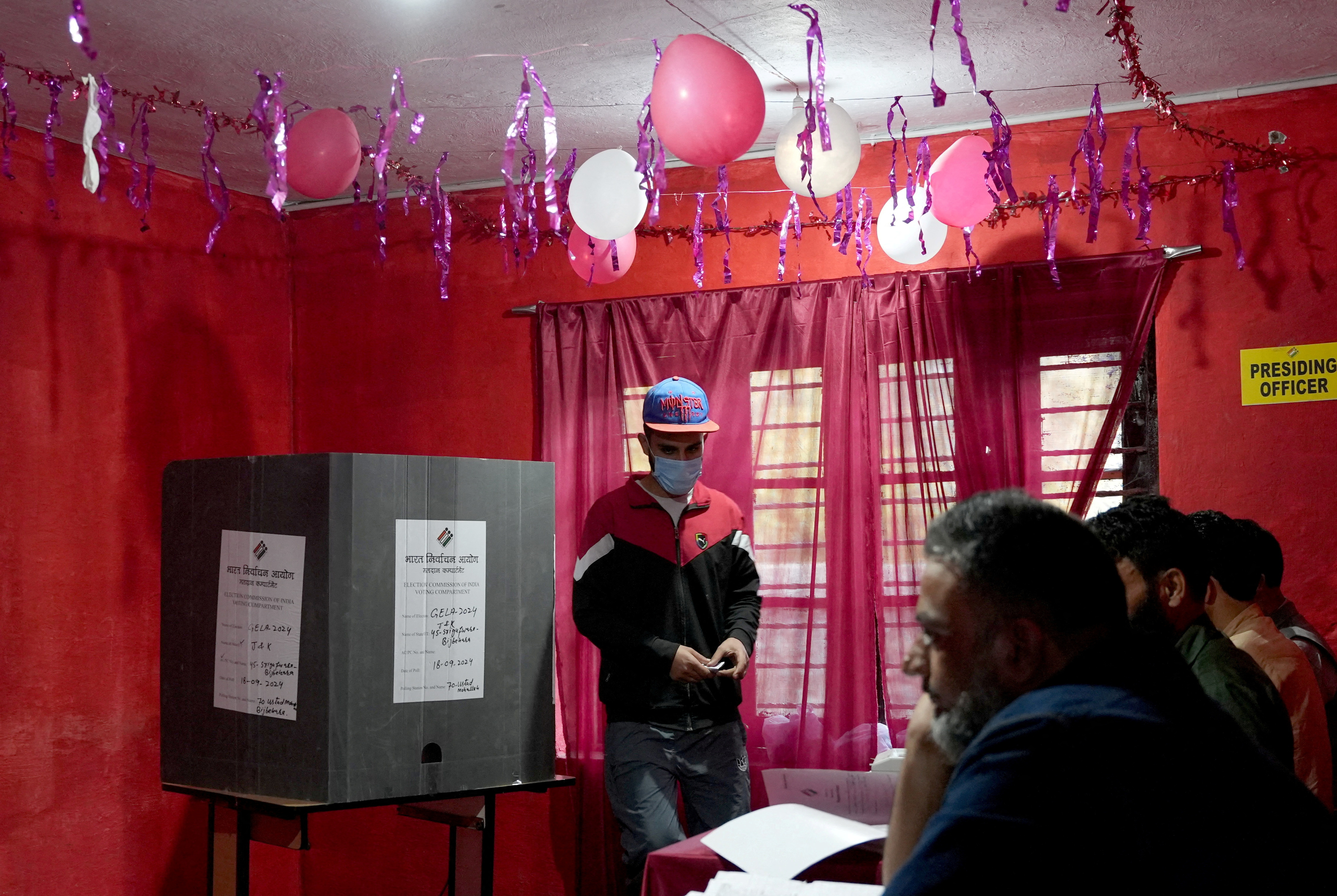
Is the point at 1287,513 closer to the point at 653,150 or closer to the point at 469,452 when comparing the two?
the point at 653,150

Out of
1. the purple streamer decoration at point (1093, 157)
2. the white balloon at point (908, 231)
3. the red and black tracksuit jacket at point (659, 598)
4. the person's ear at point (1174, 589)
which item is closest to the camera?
the person's ear at point (1174, 589)

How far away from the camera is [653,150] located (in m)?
3.16

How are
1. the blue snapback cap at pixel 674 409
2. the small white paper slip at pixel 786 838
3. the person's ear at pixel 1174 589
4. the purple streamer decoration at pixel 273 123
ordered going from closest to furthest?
the small white paper slip at pixel 786 838 < the person's ear at pixel 1174 589 < the purple streamer decoration at pixel 273 123 < the blue snapback cap at pixel 674 409

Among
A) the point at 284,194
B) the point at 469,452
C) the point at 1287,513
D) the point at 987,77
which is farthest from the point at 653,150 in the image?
the point at 1287,513

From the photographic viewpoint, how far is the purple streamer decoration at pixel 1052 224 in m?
3.76

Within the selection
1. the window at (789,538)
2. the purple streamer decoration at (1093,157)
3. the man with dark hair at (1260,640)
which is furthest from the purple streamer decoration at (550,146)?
the man with dark hair at (1260,640)

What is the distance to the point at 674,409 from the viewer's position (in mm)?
3609

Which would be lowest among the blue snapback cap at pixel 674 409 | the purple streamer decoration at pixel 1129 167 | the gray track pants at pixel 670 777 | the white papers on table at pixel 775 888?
the gray track pants at pixel 670 777

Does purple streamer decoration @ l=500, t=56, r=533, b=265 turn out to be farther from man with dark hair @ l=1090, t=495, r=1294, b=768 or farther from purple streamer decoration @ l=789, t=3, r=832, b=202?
man with dark hair @ l=1090, t=495, r=1294, b=768

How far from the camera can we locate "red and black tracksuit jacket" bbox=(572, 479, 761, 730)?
137 inches

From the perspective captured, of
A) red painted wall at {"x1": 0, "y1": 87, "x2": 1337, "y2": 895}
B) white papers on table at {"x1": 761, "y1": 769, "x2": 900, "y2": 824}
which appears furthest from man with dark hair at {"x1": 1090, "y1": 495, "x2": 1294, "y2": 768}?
red painted wall at {"x1": 0, "y1": 87, "x2": 1337, "y2": 895}

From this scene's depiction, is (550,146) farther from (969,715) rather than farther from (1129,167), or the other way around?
(969,715)

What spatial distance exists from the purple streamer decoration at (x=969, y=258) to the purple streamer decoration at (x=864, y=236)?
1.08 feet

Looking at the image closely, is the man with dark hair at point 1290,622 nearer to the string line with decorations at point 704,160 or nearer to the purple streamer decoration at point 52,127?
the string line with decorations at point 704,160
